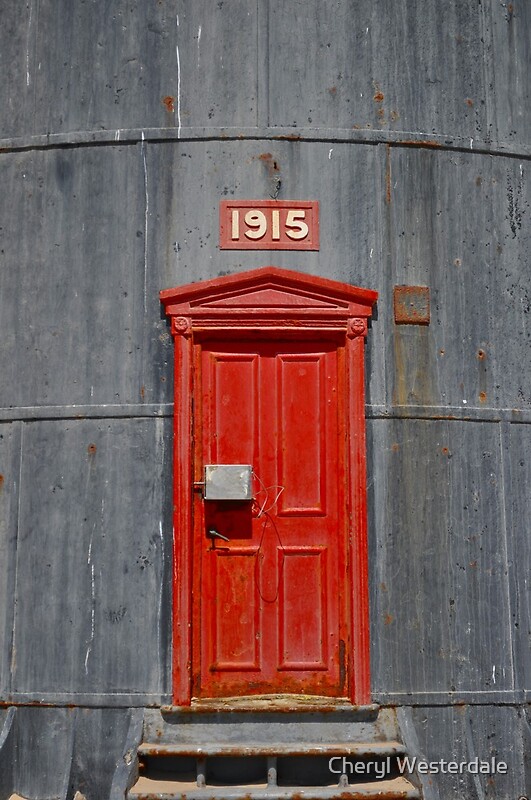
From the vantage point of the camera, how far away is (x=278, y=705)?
7.14 meters

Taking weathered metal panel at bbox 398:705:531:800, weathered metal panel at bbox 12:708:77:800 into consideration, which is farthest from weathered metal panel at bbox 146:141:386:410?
weathered metal panel at bbox 12:708:77:800

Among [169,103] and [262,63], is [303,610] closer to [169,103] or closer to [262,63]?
[169,103]

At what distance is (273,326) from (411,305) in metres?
1.09

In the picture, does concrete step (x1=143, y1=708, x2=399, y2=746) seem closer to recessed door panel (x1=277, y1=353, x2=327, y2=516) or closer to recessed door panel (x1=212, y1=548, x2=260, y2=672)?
recessed door panel (x1=212, y1=548, x2=260, y2=672)

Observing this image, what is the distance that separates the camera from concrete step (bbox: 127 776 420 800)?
22.1 ft

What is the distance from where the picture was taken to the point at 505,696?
745cm

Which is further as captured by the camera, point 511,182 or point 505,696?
point 511,182

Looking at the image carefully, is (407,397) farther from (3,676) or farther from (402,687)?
(3,676)

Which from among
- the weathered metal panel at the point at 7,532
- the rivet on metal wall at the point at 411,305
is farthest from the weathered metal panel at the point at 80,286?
the rivet on metal wall at the point at 411,305

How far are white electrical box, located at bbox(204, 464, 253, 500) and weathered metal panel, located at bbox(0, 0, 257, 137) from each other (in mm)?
2674

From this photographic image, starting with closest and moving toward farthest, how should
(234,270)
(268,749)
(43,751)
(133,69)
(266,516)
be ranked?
(268,749) < (43,751) < (266,516) < (234,270) < (133,69)

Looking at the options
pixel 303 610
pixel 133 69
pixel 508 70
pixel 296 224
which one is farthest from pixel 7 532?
pixel 508 70

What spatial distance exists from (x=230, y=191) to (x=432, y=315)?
182cm

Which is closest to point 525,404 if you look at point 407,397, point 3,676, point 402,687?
point 407,397
